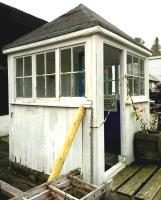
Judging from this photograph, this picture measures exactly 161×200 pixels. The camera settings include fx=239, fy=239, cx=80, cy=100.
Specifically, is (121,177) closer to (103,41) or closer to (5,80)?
(103,41)

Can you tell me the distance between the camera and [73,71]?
4.61 m

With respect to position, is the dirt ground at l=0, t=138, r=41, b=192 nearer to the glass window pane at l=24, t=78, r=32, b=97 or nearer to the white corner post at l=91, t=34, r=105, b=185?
the white corner post at l=91, t=34, r=105, b=185

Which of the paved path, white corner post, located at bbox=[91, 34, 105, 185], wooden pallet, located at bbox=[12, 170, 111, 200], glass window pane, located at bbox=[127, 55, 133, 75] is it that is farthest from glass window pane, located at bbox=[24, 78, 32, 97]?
the paved path

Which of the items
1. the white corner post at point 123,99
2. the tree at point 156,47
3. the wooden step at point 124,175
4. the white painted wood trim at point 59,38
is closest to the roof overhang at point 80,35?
the white painted wood trim at point 59,38

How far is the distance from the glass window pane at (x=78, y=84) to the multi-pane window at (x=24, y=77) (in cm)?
138

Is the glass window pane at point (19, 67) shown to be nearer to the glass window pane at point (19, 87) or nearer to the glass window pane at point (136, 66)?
the glass window pane at point (19, 87)

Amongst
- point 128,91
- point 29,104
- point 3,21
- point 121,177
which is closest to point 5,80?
point 3,21

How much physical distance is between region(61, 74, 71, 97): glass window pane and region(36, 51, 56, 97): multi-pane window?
25 cm

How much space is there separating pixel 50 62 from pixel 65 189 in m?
2.66

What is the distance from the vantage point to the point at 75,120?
4102 millimetres

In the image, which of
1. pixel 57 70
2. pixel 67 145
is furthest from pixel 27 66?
pixel 67 145

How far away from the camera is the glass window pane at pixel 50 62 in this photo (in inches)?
196

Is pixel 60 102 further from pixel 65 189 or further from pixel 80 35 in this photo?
pixel 65 189

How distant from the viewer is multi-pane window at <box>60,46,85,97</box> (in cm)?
454
